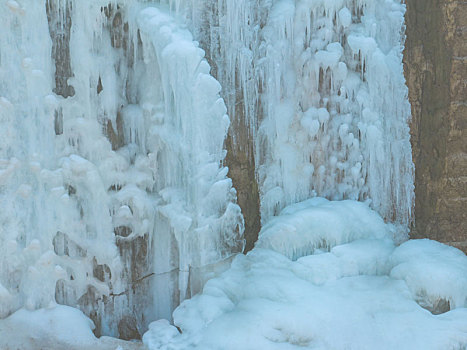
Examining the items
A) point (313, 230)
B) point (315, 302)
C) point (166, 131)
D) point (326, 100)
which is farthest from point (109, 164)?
point (326, 100)

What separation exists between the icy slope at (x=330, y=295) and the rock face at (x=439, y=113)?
2.17ft

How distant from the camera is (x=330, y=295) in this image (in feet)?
13.6

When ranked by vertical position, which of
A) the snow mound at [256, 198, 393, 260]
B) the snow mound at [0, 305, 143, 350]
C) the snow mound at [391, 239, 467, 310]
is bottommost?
the snow mound at [0, 305, 143, 350]

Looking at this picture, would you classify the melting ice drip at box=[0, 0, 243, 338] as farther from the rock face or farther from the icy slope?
the rock face

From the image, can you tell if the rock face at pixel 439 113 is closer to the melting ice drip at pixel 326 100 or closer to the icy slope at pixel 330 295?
the melting ice drip at pixel 326 100

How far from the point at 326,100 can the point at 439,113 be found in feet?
3.27

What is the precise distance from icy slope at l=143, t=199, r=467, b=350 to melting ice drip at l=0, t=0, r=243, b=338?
0.36 metres

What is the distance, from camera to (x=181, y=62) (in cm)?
425

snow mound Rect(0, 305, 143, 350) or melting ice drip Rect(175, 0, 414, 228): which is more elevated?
melting ice drip Rect(175, 0, 414, 228)

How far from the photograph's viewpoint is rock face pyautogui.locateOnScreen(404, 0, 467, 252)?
16.3 feet

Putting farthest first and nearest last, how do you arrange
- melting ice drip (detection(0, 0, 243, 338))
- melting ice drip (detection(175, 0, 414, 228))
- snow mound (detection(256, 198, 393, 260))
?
melting ice drip (detection(175, 0, 414, 228)) → snow mound (detection(256, 198, 393, 260)) → melting ice drip (detection(0, 0, 243, 338))

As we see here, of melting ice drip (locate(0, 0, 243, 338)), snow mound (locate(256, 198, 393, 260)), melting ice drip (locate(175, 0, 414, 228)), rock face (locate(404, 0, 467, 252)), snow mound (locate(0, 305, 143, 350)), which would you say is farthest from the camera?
rock face (locate(404, 0, 467, 252))

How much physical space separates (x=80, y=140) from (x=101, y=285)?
110 cm

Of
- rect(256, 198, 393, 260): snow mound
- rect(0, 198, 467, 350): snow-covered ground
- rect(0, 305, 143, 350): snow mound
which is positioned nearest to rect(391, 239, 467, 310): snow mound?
rect(0, 198, 467, 350): snow-covered ground
